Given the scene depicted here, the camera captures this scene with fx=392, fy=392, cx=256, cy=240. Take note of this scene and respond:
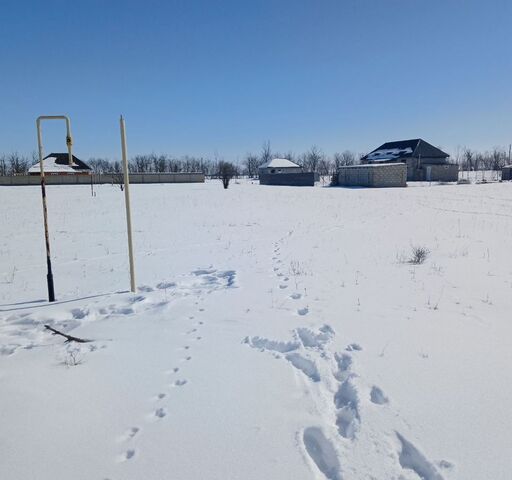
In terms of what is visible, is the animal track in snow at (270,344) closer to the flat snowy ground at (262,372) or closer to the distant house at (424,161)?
the flat snowy ground at (262,372)

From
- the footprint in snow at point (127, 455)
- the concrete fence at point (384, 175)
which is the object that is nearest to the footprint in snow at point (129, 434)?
the footprint in snow at point (127, 455)

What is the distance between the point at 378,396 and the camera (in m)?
3.13

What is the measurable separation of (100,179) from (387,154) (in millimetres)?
42494

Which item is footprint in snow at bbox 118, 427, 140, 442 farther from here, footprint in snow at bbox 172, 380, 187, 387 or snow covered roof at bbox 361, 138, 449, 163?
snow covered roof at bbox 361, 138, 449, 163

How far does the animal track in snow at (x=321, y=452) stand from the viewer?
238 centimetres

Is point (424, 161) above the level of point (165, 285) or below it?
above

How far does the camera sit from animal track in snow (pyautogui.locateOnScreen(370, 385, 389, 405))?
3067 millimetres

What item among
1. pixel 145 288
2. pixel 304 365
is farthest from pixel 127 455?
pixel 145 288

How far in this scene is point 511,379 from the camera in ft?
11.0

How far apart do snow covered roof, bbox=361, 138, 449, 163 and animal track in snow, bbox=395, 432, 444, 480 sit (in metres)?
59.0

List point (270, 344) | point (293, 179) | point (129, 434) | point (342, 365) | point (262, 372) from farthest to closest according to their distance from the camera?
1. point (293, 179)
2. point (270, 344)
3. point (342, 365)
4. point (262, 372)
5. point (129, 434)

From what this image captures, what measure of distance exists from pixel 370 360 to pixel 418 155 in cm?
5808

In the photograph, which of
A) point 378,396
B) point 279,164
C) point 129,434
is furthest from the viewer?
point 279,164

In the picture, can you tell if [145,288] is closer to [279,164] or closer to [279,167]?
[279,167]
